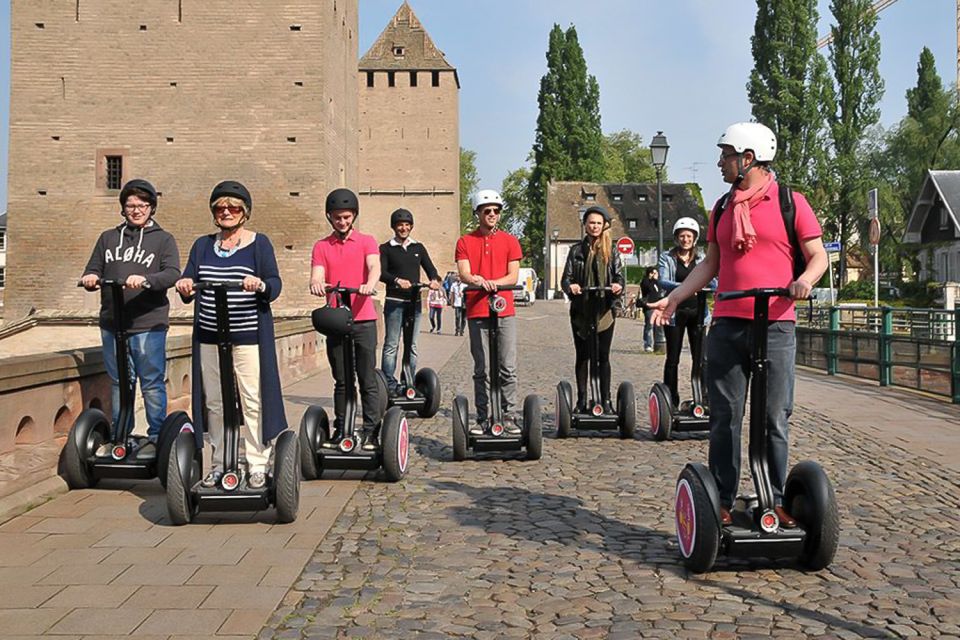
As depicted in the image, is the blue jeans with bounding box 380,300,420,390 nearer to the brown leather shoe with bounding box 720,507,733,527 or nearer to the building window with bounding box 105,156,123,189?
the brown leather shoe with bounding box 720,507,733,527

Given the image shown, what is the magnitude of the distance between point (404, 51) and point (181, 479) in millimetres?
60401

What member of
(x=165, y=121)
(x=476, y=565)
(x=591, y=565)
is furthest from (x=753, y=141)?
(x=165, y=121)

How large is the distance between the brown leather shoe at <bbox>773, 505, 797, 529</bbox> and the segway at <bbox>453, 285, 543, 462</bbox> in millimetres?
3214

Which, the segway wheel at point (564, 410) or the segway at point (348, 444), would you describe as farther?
the segway wheel at point (564, 410)

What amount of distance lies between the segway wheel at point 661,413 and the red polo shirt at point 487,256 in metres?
1.84

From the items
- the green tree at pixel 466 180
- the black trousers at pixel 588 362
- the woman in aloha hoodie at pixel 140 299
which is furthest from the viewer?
the green tree at pixel 466 180

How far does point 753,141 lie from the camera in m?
4.64

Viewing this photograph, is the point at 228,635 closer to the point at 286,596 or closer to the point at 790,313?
the point at 286,596

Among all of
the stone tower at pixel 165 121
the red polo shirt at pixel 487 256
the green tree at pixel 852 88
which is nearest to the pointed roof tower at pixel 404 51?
the green tree at pixel 852 88

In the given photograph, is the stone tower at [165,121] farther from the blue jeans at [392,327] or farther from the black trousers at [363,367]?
the black trousers at [363,367]

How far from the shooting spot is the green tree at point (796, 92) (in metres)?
53.8

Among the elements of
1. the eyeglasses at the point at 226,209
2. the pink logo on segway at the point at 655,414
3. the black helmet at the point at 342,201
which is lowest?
the pink logo on segway at the point at 655,414

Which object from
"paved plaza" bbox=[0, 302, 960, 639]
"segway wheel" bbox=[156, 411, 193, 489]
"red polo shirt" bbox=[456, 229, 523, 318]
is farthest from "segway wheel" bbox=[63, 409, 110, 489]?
"red polo shirt" bbox=[456, 229, 523, 318]

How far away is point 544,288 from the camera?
8188 centimetres
